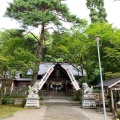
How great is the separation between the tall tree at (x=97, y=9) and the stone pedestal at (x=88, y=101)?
51.5ft

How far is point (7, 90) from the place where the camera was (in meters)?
18.5

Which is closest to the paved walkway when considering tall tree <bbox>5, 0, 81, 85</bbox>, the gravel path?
the gravel path

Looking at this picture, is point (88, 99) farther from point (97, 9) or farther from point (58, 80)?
point (97, 9)

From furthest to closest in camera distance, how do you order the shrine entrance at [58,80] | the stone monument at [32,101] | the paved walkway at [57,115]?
the shrine entrance at [58,80] < the stone monument at [32,101] < the paved walkway at [57,115]

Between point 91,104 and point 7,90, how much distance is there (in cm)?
917

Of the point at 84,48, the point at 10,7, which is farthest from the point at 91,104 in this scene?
the point at 10,7

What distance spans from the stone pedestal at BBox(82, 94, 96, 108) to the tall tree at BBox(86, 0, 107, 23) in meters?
15.7

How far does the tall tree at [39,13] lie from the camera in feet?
51.9

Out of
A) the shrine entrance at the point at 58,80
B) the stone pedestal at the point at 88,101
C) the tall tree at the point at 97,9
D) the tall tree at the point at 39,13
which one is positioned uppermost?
the tall tree at the point at 97,9

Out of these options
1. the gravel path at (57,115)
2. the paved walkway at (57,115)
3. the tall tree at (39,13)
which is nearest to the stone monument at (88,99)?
the paved walkway at (57,115)

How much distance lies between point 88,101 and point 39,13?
9449 mm

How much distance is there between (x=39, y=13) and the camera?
15.7 metres

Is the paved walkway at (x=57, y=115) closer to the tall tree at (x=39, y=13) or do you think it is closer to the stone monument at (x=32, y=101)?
the stone monument at (x=32, y=101)

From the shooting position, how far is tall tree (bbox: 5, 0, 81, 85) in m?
15.8
